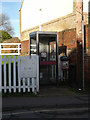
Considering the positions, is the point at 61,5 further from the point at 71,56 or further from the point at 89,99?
the point at 89,99

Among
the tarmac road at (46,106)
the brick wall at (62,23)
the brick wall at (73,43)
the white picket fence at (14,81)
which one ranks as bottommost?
the tarmac road at (46,106)

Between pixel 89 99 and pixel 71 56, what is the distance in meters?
3.59

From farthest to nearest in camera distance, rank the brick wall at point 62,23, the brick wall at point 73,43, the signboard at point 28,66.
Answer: the brick wall at point 62,23, the brick wall at point 73,43, the signboard at point 28,66

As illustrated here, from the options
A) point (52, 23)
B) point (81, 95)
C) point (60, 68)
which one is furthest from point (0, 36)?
point (81, 95)

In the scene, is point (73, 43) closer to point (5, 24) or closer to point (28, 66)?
point (28, 66)

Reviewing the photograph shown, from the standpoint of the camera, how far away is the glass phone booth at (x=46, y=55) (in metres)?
8.28

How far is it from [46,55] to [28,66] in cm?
183

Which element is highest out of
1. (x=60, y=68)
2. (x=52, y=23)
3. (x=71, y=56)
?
(x=52, y=23)

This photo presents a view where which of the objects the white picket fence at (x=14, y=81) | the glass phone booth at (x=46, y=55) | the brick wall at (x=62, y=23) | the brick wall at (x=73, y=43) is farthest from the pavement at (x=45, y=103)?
the brick wall at (x=62, y=23)

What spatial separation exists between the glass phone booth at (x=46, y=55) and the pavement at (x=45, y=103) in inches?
69.2

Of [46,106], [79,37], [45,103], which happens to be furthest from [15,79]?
[79,37]

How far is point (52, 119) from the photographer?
177 inches

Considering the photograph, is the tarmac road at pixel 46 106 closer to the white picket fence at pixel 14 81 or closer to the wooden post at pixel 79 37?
the white picket fence at pixel 14 81

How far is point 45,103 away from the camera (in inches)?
225
